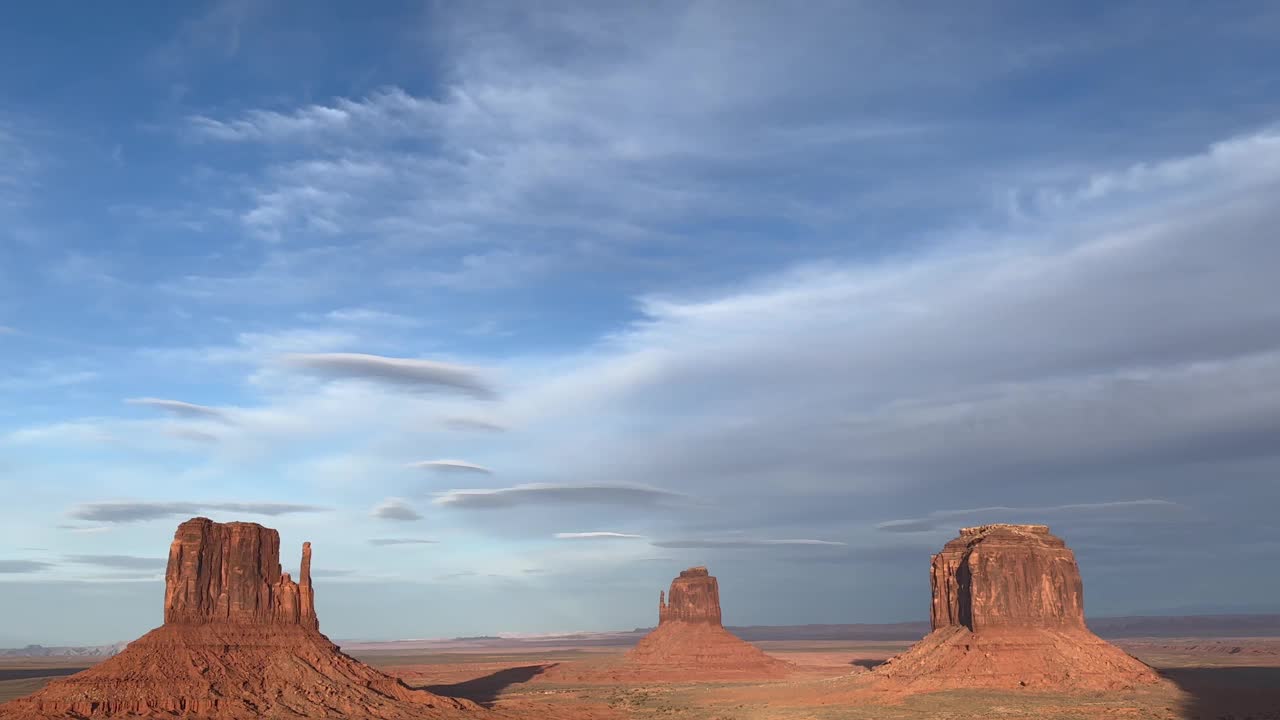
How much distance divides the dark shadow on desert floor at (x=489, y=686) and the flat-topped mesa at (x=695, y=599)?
22.4 metres

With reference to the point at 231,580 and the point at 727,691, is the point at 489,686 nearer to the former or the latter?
the point at 727,691

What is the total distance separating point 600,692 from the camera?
126m

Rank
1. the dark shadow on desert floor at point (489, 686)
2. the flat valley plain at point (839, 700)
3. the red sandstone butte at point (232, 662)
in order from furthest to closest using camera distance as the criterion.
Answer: the dark shadow on desert floor at point (489, 686) < the flat valley plain at point (839, 700) < the red sandstone butte at point (232, 662)

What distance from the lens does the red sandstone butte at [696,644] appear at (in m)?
150

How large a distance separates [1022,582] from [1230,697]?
58.0ft

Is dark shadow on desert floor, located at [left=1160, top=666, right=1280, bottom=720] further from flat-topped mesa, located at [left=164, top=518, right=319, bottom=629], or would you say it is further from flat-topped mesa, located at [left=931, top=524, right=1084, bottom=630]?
flat-topped mesa, located at [left=164, top=518, right=319, bottom=629]

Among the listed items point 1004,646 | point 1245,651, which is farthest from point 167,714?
point 1245,651

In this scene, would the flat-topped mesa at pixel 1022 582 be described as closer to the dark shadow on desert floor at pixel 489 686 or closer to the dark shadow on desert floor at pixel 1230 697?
the dark shadow on desert floor at pixel 1230 697

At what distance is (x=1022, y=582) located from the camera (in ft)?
312

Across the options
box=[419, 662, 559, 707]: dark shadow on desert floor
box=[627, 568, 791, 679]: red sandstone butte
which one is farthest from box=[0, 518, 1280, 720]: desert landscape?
box=[627, 568, 791, 679]: red sandstone butte

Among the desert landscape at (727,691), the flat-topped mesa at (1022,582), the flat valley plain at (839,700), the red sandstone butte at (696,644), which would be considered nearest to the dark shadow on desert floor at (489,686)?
the flat valley plain at (839,700)

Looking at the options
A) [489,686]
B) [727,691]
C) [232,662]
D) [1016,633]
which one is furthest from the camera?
[489,686]

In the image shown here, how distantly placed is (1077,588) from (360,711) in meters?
61.5

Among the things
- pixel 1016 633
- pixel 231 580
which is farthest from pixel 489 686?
pixel 1016 633
